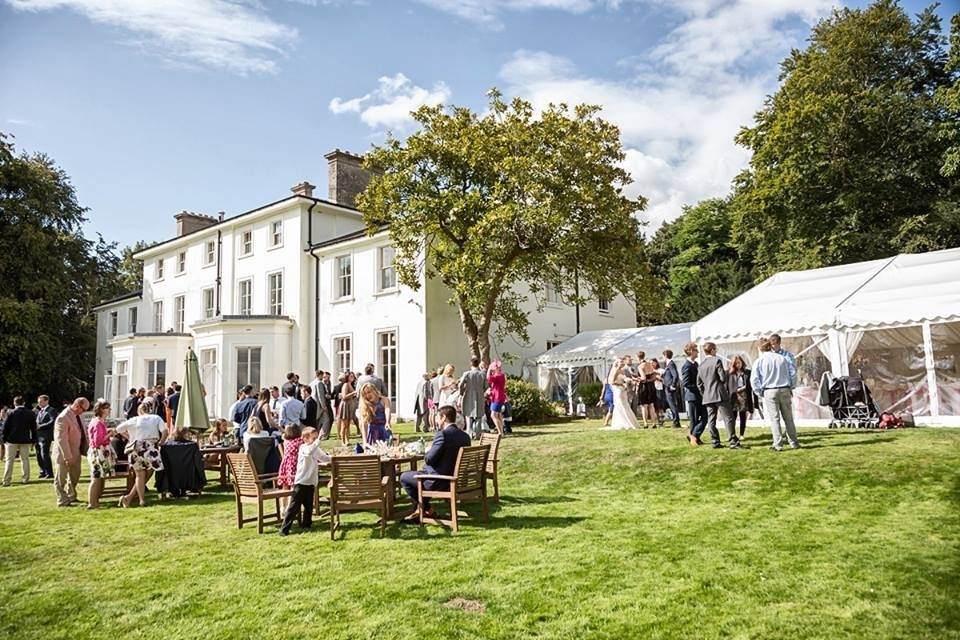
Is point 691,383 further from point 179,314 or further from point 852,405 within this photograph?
point 179,314

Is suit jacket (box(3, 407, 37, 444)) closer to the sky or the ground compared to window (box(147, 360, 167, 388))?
closer to the ground

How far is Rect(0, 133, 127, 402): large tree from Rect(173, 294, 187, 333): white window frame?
586 centimetres

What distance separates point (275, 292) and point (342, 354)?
15.5ft

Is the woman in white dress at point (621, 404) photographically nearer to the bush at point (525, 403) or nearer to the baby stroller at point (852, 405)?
the baby stroller at point (852, 405)

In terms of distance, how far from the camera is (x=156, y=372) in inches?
1198

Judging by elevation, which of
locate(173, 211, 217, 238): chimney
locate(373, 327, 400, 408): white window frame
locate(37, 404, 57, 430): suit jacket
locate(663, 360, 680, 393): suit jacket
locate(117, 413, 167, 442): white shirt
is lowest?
locate(117, 413, 167, 442): white shirt

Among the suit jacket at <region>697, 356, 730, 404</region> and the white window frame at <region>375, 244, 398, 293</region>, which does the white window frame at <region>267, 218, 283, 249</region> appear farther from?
the suit jacket at <region>697, 356, 730, 404</region>

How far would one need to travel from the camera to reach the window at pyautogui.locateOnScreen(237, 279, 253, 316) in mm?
29778

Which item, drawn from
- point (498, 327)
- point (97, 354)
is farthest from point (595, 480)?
point (97, 354)

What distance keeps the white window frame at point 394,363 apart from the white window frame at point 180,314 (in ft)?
40.2

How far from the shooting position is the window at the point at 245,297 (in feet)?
97.7

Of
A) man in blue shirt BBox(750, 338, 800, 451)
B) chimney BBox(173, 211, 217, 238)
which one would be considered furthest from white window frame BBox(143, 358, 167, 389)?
man in blue shirt BBox(750, 338, 800, 451)

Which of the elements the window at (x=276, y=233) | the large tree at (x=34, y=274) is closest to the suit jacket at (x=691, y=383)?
the window at (x=276, y=233)

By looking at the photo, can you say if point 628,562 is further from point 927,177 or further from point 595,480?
point 927,177
